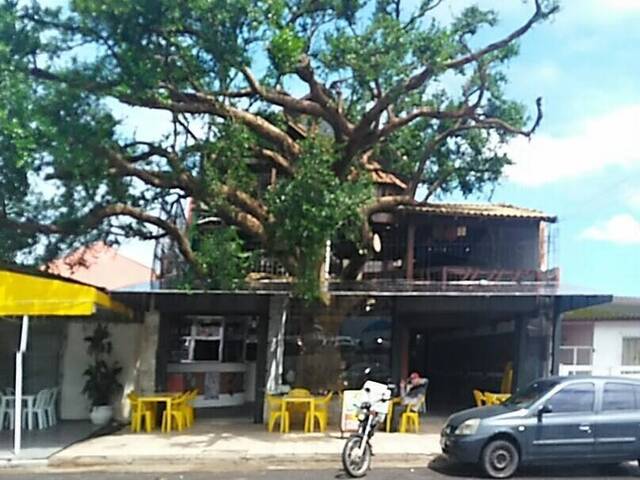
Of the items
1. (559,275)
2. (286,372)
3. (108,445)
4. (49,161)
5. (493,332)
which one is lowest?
(108,445)

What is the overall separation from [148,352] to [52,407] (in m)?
2.21

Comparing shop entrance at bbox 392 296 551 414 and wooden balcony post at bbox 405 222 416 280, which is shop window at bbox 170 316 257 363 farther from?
wooden balcony post at bbox 405 222 416 280

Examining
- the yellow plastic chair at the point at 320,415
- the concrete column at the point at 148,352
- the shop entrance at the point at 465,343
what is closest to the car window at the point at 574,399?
the yellow plastic chair at the point at 320,415

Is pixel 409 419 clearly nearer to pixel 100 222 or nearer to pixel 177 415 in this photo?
pixel 177 415

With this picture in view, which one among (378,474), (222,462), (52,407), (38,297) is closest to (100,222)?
(38,297)

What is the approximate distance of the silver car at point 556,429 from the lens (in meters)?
10.1

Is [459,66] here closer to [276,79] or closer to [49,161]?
[276,79]

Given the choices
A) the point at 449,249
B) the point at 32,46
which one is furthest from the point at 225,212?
the point at 449,249

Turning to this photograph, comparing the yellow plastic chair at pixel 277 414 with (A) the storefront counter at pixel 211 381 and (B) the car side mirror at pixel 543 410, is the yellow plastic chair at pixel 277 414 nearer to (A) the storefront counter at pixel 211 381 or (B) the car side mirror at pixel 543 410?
(A) the storefront counter at pixel 211 381

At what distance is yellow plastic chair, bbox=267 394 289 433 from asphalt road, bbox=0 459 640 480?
2.84 m

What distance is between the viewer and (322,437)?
12.9 m

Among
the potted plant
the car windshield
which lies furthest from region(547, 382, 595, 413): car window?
the potted plant

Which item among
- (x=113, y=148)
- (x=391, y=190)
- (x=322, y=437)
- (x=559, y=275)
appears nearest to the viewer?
(x=113, y=148)

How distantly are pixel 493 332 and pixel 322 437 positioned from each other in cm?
671
